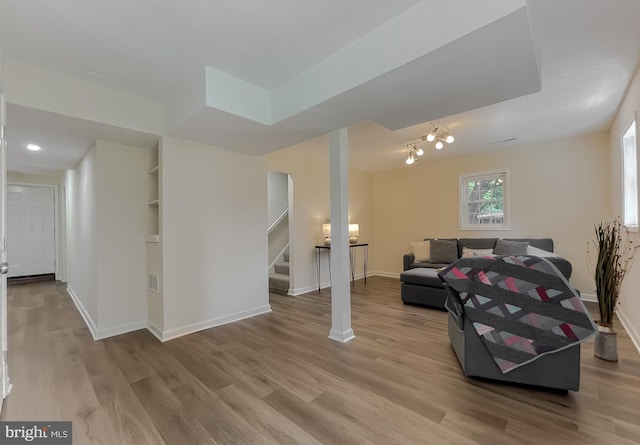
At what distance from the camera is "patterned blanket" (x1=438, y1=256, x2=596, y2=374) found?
1.82 metres

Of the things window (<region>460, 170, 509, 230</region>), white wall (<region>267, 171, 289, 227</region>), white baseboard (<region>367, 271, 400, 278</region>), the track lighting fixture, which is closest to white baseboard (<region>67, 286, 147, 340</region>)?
white wall (<region>267, 171, 289, 227</region>)

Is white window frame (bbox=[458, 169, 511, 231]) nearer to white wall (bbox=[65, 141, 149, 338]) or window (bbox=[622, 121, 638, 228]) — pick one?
window (bbox=[622, 121, 638, 228])

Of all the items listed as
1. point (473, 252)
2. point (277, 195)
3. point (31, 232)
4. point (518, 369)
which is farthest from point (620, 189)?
point (31, 232)

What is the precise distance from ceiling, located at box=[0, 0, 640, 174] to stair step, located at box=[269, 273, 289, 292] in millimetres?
2730

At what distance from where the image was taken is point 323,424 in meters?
1.67

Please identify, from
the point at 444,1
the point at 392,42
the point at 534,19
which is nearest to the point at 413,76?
the point at 392,42

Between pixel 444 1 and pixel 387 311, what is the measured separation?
3367 mm

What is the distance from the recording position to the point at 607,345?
2.38 metres

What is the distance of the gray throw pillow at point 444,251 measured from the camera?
4.94m

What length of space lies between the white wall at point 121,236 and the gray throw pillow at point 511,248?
5.00m

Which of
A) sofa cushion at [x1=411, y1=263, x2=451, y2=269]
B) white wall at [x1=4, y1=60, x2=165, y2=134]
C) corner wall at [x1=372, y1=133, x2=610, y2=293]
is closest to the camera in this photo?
white wall at [x1=4, y1=60, x2=165, y2=134]

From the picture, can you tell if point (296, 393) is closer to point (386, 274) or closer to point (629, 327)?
point (629, 327)

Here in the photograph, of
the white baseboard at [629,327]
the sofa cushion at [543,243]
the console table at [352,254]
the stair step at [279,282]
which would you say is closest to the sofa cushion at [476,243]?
the sofa cushion at [543,243]

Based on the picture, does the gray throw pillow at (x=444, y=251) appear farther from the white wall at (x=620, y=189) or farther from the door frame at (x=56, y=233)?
the door frame at (x=56, y=233)
